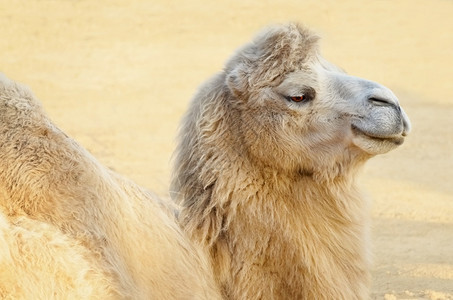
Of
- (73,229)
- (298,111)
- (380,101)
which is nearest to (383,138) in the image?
(380,101)

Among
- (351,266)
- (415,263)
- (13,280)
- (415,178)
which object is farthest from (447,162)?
(13,280)

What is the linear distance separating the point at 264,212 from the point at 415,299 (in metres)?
2.47

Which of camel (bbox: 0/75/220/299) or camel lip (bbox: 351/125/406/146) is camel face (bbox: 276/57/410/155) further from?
camel (bbox: 0/75/220/299)

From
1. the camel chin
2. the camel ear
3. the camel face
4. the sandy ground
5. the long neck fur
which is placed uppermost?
the camel ear

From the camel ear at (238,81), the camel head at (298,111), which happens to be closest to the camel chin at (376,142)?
the camel head at (298,111)

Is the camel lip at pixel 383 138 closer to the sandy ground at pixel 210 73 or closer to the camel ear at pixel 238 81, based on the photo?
the camel ear at pixel 238 81

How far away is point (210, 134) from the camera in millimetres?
5105

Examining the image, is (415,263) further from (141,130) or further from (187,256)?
(141,130)

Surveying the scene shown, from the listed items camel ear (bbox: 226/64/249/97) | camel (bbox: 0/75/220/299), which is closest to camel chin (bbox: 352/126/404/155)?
camel ear (bbox: 226/64/249/97)

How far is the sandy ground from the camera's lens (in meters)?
9.77

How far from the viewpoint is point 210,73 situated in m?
16.9

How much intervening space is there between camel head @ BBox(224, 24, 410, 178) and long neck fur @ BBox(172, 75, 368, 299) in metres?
0.07

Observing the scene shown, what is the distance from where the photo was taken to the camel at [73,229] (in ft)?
13.6

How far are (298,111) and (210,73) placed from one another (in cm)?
1187
